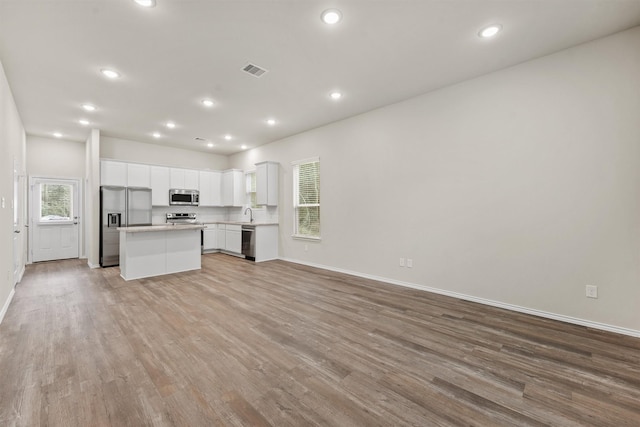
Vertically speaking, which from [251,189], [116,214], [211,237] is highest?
[251,189]

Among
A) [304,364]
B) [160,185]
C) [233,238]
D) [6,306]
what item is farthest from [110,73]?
[233,238]

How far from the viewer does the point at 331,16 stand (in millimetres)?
2510

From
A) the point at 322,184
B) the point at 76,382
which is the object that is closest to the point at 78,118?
the point at 322,184

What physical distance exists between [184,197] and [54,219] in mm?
2886

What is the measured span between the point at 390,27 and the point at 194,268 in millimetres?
5241

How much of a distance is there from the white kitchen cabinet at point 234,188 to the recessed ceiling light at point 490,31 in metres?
6.65

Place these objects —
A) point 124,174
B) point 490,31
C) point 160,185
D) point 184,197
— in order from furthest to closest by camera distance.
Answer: point 184,197
point 160,185
point 124,174
point 490,31

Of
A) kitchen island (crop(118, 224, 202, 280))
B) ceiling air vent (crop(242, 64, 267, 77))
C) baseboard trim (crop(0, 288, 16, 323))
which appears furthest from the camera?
kitchen island (crop(118, 224, 202, 280))

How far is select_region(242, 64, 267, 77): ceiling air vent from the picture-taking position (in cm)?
338

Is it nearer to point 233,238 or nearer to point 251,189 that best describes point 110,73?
point 233,238

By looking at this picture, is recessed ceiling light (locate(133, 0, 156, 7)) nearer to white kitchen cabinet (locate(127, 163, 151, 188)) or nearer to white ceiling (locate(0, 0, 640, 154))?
white ceiling (locate(0, 0, 640, 154))

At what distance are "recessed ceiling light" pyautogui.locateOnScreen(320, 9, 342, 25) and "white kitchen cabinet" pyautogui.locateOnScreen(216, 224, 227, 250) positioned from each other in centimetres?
620

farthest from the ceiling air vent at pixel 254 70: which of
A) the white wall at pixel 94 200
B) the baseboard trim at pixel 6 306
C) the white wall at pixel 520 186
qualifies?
the white wall at pixel 94 200

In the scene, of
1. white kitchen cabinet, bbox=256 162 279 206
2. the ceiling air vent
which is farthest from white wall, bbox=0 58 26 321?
white kitchen cabinet, bbox=256 162 279 206
